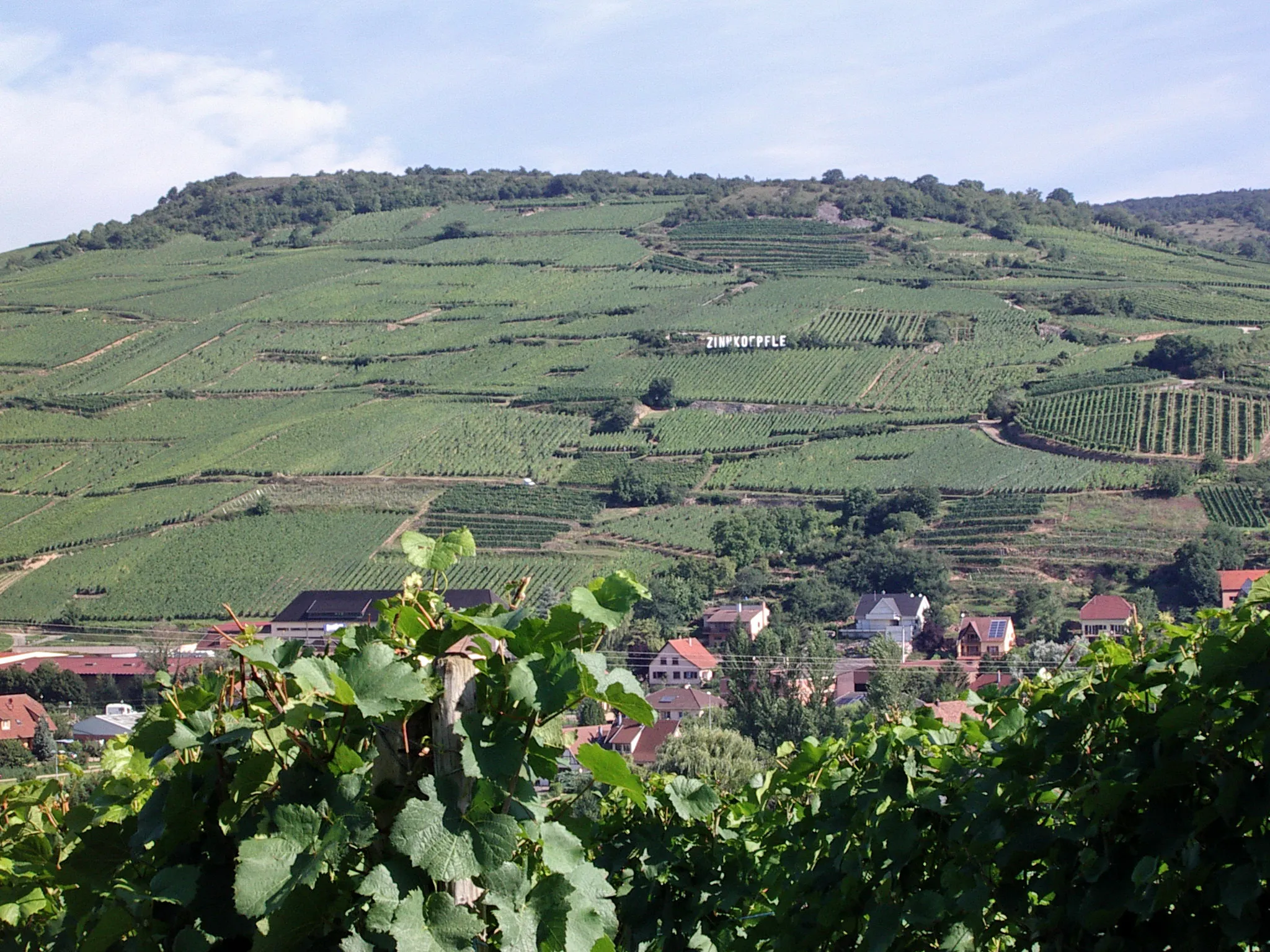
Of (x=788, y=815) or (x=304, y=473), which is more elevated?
(x=788, y=815)

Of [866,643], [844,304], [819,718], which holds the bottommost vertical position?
[866,643]

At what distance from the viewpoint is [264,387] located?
82.7m

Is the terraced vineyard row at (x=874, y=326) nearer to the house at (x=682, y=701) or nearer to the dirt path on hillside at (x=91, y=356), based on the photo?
the dirt path on hillside at (x=91, y=356)

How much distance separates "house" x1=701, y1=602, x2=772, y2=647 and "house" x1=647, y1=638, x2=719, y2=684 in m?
3.46

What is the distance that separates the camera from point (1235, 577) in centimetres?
4734

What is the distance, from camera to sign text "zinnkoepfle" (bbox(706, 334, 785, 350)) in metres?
82.7

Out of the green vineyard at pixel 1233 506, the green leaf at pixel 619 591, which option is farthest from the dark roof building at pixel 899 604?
the green leaf at pixel 619 591

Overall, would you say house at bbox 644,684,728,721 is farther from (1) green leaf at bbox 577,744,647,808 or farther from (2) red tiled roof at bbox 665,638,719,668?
(1) green leaf at bbox 577,744,647,808

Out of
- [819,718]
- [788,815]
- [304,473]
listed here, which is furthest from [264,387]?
[788,815]

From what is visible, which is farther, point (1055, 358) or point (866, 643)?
point (1055, 358)

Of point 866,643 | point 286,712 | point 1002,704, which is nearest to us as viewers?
point 286,712

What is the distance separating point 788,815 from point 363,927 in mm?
1770

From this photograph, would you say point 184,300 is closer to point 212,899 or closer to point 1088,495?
point 1088,495

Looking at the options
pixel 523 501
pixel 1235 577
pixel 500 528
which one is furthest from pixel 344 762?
pixel 523 501
